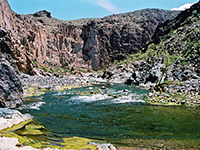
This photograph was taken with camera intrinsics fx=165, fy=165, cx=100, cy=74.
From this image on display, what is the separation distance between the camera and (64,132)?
8336 millimetres

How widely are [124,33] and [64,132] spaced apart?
374ft

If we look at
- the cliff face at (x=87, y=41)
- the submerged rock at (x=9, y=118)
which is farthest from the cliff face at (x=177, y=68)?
the cliff face at (x=87, y=41)

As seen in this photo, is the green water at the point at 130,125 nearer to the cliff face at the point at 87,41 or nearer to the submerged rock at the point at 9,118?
the submerged rock at the point at 9,118

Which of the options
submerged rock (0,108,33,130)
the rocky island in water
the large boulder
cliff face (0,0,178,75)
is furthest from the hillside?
cliff face (0,0,178,75)

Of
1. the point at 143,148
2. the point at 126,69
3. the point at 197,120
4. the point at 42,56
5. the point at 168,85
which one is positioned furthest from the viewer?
the point at 42,56

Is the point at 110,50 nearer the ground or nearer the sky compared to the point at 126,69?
nearer the sky

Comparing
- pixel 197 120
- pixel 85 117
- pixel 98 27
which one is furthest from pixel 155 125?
pixel 98 27

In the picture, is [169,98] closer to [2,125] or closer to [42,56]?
[2,125]

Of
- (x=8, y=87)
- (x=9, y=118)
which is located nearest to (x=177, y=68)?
(x=8, y=87)

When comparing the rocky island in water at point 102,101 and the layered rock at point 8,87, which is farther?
the layered rock at point 8,87

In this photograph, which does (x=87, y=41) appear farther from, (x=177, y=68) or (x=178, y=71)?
(x=178, y=71)

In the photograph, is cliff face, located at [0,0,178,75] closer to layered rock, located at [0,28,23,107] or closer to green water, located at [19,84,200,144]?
layered rock, located at [0,28,23,107]

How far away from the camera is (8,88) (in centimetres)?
1408

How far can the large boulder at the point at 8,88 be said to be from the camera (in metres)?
13.5
